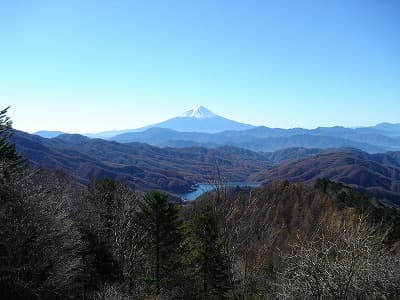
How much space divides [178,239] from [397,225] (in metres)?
29.3

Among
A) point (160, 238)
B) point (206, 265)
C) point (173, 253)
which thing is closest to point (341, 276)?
point (206, 265)

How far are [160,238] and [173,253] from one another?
169 centimetres

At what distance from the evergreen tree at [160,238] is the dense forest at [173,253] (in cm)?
7

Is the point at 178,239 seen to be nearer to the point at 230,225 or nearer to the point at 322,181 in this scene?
the point at 230,225

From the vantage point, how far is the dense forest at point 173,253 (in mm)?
8336

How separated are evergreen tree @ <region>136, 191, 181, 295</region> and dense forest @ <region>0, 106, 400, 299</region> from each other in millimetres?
68

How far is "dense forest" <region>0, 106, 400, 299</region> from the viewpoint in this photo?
27.3 feet

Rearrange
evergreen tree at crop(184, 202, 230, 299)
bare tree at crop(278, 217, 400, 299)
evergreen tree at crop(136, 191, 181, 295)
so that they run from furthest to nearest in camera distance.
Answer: evergreen tree at crop(136, 191, 181, 295)
evergreen tree at crop(184, 202, 230, 299)
bare tree at crop(278, 217, 400, 299)

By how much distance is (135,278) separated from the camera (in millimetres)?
25031

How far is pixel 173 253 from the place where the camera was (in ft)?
82.9

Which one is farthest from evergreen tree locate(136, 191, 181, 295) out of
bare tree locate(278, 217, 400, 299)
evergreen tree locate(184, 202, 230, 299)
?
bare tree locate(278, 217, 400, 299)

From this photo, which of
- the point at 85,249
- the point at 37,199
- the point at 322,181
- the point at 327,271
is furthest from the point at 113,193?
the point at 322,181

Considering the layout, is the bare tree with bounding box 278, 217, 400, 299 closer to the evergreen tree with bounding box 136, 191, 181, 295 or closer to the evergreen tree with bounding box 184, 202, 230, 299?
the evergreen tree with bounding box 184, 202, 230, 299

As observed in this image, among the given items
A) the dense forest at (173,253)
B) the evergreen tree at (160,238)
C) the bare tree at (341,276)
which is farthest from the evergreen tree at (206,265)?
the bare tree at (341,276)
